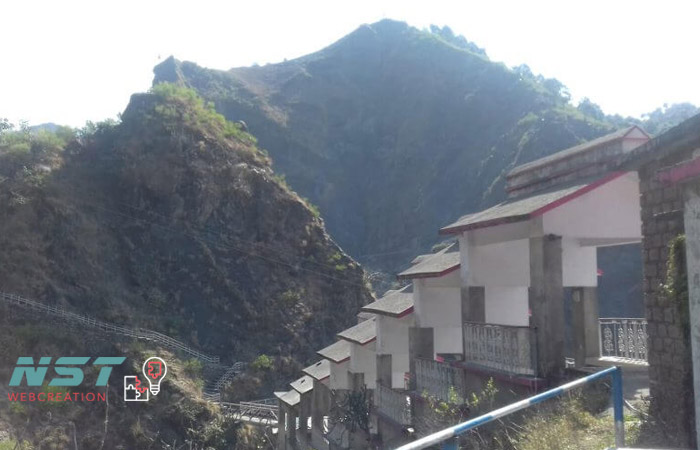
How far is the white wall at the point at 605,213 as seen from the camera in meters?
10.5

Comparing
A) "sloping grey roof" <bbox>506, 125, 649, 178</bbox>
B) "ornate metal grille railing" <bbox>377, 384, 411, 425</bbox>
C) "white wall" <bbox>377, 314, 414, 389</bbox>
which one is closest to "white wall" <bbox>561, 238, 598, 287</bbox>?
"sloping grey roof" <bbox>506, 125, 649, 178</bbox>

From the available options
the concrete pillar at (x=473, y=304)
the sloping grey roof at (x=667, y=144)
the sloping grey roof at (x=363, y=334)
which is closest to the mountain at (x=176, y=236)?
the sloping grey roof at (x=363, y=334)

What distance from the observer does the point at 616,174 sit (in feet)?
33.1

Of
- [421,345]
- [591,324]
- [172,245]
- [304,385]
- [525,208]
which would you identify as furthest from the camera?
[172,245]

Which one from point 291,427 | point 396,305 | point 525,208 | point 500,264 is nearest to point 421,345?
point 396,305

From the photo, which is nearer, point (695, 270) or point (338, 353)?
point (695, 270)

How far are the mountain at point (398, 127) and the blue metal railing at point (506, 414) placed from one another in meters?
61.0

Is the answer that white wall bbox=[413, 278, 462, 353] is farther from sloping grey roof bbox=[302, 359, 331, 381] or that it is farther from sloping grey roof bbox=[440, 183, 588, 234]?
sloping grey roof bbox=[302, 359, 331, 381]

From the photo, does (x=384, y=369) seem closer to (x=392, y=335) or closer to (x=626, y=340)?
(x=392, y=335)

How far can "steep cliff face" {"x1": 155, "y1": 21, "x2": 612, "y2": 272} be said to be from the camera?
244 ft

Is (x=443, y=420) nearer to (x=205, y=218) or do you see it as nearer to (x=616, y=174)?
(x=616, y=174)

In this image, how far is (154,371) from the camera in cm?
3023

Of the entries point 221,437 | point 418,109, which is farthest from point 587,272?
point 418,109

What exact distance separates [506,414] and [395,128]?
8546cm
